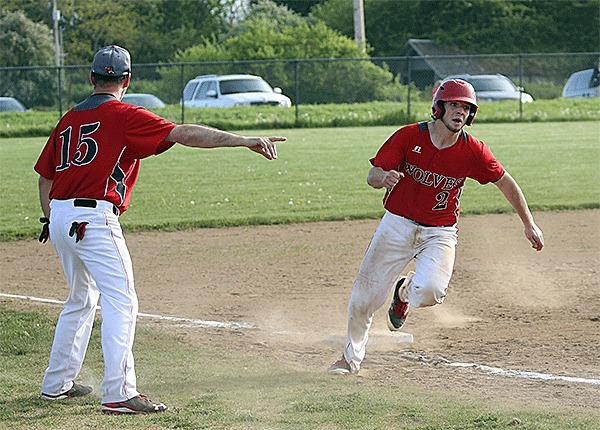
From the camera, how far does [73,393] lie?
580 centimetres

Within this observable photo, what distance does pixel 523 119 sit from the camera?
2964 cm

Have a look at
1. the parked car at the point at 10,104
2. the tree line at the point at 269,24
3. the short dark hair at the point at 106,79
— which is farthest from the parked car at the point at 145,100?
the short dark hair at the point at 106,79

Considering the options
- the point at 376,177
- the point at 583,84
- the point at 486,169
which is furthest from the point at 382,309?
the point at 583,84

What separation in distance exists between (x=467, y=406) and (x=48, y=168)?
277cm

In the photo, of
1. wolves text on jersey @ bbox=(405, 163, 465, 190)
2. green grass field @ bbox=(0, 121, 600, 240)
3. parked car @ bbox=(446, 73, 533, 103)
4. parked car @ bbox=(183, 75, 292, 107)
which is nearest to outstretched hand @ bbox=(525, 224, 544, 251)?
wolves text on jersey @ bbox=(405, 163, 465, 190)

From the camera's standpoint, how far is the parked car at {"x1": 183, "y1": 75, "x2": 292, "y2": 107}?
101 ft

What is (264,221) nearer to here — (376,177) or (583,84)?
(376,177)

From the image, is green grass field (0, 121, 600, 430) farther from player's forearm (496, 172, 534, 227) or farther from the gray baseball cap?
the gray baseball cap

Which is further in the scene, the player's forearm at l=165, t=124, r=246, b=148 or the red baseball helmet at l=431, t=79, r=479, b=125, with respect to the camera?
the red baseball helmet at l=431, t=79, r=479, b=125

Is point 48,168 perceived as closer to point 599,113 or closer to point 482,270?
point 482,270

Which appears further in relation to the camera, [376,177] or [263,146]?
[376,177]

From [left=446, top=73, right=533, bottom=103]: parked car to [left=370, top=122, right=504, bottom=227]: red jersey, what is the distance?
26.5m

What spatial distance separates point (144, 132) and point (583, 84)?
31.1 metres

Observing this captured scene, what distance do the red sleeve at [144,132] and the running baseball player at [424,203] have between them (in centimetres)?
139
